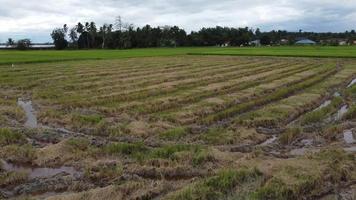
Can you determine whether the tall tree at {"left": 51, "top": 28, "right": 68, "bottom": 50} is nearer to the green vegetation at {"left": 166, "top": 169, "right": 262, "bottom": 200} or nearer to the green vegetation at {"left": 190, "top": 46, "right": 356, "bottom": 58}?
the green vegetation at {"left": 190, "top": 46, "right": 356, "bottom": 58}

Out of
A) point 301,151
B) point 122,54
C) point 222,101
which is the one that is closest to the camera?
point 301,151

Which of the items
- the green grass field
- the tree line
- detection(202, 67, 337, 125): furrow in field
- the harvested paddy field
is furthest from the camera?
the tree line

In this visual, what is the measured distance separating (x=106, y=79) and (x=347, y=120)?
18358mm

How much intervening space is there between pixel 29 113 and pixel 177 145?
355 inches

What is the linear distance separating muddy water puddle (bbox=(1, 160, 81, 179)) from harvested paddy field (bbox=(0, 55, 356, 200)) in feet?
0.08

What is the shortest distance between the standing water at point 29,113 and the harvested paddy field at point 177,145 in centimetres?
7

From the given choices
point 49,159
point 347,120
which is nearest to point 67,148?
point 49,159

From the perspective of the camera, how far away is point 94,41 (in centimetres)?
12219

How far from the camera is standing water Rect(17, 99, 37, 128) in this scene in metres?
15.4

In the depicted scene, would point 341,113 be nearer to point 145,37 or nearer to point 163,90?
point 163,90

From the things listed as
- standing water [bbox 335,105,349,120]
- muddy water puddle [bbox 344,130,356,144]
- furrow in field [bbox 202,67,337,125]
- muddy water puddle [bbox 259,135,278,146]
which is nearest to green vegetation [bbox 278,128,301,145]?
muddy water puddle [bbox 259,135,278,146]

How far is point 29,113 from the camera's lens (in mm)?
17656

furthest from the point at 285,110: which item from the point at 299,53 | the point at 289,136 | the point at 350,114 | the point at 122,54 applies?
the point at 122,54

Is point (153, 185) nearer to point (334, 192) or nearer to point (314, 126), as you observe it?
point (334, 192)
